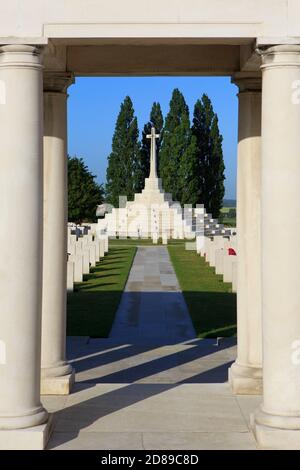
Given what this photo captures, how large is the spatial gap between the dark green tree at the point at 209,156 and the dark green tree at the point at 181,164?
2116mm

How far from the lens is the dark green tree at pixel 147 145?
4599 inches

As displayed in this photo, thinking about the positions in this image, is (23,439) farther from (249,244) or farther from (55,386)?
(249,244)

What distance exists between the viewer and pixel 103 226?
Result: 318 feet

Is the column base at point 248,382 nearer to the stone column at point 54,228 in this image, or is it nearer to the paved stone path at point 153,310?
the stone column at point 54,228

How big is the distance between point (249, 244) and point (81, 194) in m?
91.4

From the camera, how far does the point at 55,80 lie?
1430 centimetres

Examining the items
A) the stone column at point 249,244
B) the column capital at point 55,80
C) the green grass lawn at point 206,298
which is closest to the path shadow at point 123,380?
the stone column at point 249,244

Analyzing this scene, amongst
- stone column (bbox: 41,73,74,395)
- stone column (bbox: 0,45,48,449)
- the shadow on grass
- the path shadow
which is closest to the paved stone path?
the shadow on grass

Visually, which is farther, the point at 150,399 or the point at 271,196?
the point at 150,399

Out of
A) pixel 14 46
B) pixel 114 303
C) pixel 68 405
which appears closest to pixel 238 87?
pixel 14 46

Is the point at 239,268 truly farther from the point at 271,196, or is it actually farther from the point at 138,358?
the point at 138,358

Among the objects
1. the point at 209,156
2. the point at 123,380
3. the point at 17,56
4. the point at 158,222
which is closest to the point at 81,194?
the point at 158,222

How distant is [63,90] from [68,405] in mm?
5841

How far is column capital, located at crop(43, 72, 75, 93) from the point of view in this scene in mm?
14273
